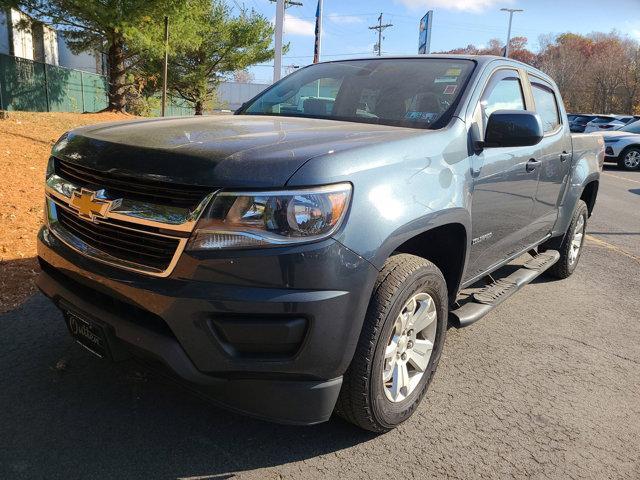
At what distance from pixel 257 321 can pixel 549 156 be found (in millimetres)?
3097

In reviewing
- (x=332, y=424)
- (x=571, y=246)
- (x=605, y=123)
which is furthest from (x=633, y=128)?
(x=332, y=424)

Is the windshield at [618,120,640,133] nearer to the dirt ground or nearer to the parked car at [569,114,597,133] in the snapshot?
the parked car at [569,114,597,133]

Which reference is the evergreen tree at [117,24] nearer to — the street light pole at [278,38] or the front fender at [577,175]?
the street light pole at [278,38]

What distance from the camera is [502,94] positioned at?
11.6ft

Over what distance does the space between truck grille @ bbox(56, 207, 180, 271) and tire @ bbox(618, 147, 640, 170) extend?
Result: 64.4 feet

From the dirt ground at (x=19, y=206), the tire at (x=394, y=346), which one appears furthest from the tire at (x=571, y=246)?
the dirt ground at (x=19, y=206)

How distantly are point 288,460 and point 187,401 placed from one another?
0.70 meters

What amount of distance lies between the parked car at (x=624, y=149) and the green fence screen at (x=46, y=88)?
2022 cm

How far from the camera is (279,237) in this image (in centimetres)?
195

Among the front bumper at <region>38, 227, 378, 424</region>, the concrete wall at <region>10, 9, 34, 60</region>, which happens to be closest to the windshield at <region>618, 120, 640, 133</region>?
the front bumper at <region>38, 227, 378, 424</region>

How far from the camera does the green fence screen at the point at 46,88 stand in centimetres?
1900

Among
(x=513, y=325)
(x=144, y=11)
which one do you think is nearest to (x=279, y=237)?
(x=513, y=325)

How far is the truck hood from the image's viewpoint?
6.50 ft

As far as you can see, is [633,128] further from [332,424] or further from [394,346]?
[332,424]
